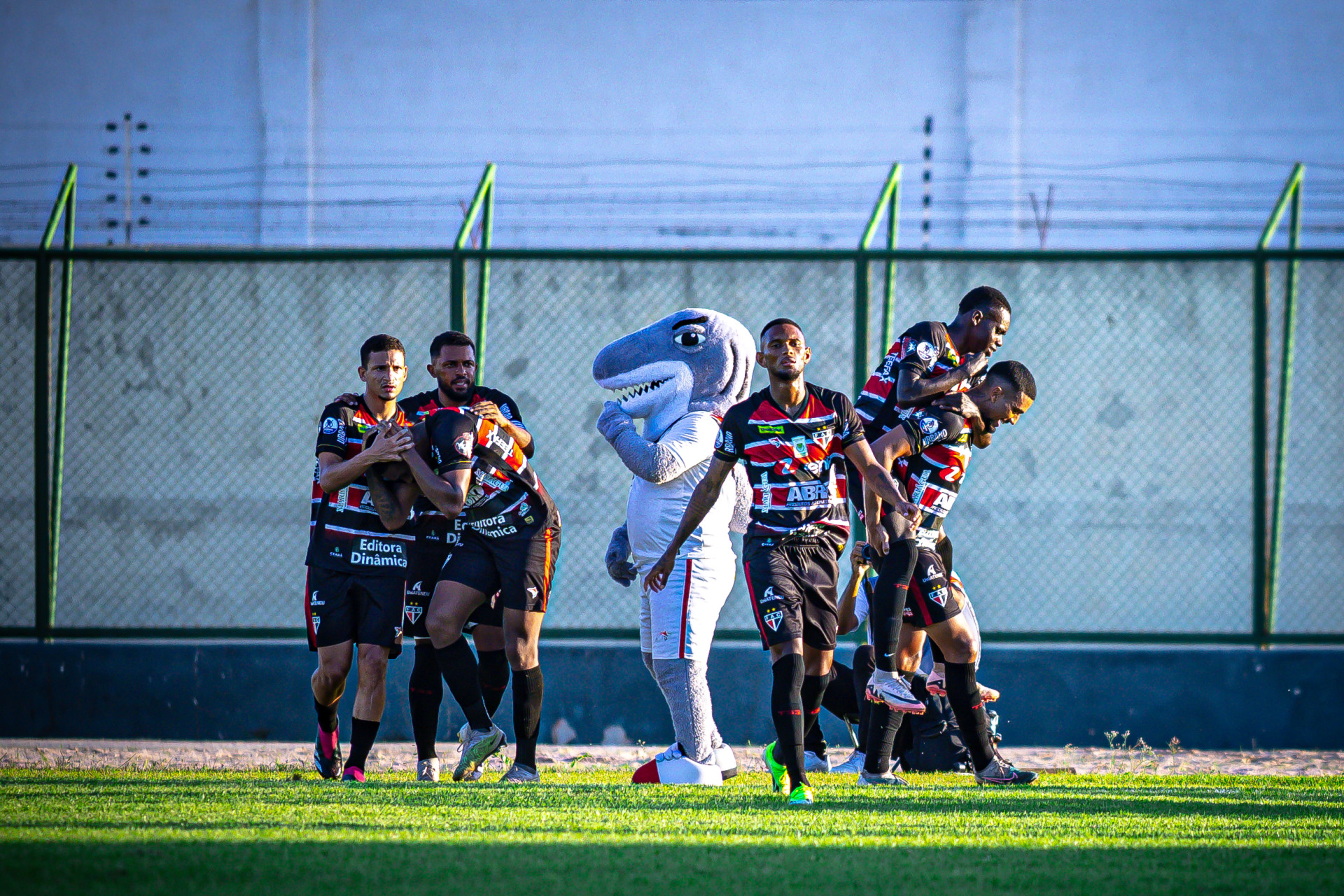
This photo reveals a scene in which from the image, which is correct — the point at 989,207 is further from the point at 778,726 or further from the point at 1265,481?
the point at 778,726

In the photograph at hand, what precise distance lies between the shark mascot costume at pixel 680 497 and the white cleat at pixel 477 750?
24.1 inches

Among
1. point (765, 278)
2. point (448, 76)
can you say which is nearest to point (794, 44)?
point (448, 76)

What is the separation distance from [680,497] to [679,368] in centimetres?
58

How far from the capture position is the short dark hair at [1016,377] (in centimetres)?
598

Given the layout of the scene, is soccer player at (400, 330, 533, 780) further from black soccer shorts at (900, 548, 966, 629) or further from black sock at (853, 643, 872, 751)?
black soccer shorts at (900, 548, 966, 629)

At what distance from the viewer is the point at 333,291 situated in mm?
11820

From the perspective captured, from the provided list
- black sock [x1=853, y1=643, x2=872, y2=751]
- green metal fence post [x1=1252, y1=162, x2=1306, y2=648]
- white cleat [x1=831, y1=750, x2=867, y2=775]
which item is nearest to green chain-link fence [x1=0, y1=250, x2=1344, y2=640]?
green metal fence post [x1=1252, y1=162, x2=1306, y2=648]

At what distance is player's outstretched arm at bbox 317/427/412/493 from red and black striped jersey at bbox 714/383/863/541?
52.0 inches

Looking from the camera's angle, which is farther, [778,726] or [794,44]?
[794,44]

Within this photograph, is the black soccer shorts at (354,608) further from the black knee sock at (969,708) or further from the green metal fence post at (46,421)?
the green metal fence post at (46,421)

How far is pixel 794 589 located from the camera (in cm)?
501

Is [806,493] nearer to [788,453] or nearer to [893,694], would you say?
[788,453]

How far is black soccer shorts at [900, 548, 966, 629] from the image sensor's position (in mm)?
5570

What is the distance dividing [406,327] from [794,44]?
6912 mm
